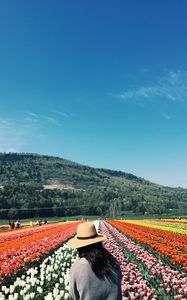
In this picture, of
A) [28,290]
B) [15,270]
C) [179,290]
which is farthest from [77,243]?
[15,270]

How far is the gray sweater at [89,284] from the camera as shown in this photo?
3861 mm

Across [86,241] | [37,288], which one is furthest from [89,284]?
[37,288]

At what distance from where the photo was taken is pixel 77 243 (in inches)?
157

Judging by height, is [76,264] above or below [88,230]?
below

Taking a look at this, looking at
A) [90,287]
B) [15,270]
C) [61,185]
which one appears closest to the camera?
[90,287]

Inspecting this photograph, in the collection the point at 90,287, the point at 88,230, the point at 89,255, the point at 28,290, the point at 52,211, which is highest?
the point at 52,211

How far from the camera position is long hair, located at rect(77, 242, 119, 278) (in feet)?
12.7

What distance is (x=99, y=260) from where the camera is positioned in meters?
3.88

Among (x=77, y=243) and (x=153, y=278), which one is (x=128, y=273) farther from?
(x=77, y=243)

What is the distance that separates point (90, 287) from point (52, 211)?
97.2 meters

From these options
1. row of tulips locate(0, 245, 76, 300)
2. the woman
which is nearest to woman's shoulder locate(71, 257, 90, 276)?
the woman

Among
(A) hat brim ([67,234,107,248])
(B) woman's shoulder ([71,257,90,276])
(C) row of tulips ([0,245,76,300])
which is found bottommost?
(C) row of tulips ([0,245,76,300])

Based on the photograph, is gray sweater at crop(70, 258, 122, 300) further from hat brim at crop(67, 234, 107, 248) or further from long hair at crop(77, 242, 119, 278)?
hat brim at crop(67, 234, 107, 248)

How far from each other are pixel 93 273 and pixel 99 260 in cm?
14
